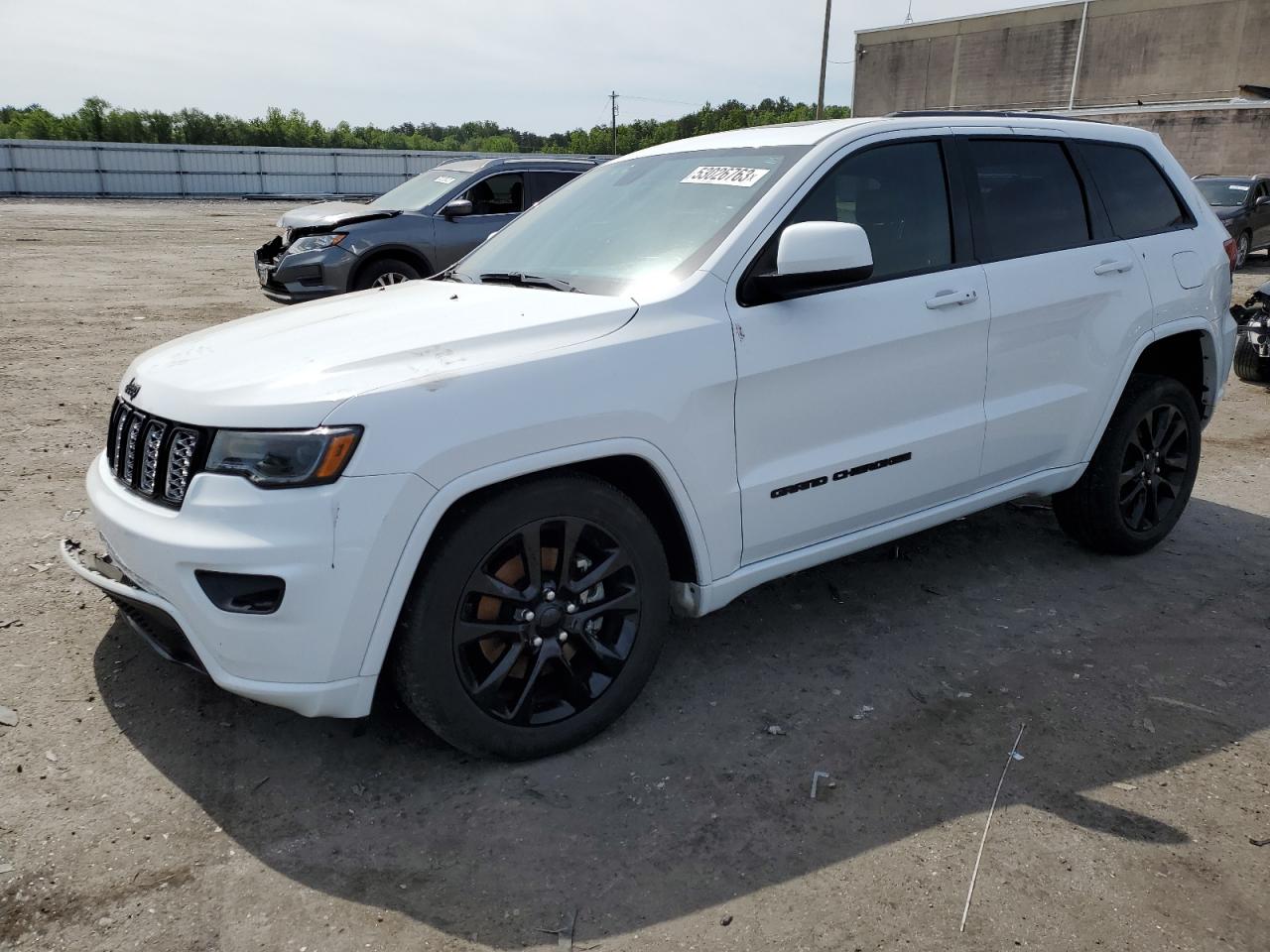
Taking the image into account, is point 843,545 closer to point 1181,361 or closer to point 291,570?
point 291,570

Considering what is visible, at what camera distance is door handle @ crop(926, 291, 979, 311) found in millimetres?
3598

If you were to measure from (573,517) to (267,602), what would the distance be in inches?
33.3

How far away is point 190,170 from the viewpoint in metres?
37.1

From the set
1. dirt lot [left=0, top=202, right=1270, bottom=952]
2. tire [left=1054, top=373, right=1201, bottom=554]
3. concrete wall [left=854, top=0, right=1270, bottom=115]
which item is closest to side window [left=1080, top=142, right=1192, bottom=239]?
tire [left=1054, top=373, right=1201, bottom=554]

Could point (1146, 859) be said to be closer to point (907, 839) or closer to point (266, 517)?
point (907, 839)

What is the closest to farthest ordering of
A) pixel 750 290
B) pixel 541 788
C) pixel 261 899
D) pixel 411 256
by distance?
pixel 261 899 < pixel 541 788 < pixel 750 290 < pixel 411 256

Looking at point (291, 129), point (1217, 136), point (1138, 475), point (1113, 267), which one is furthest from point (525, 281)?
point (291, 129)

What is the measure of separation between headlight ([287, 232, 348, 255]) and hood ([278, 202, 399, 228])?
20 centimetres

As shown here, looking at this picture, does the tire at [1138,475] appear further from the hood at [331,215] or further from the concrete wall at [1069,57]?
the concrete wall at [1069,57]

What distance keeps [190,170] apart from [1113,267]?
128 feet

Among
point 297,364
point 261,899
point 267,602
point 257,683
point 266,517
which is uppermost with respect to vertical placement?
point 297,364

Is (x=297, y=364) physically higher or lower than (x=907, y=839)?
higher

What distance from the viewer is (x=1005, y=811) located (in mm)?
2840

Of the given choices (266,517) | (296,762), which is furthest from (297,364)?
(296,762)
